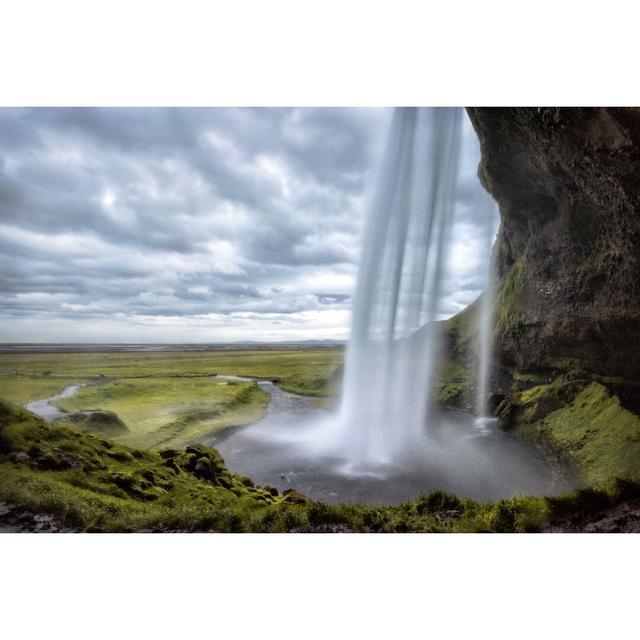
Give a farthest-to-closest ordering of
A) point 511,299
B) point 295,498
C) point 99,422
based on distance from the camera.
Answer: point 511,299 < point 99,422 < point 295,498

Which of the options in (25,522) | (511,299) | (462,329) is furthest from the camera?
(462,329)

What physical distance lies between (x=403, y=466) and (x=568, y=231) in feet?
24.7

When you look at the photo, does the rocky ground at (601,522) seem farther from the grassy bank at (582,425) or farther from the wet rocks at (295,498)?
the wet rocks at (295,498)

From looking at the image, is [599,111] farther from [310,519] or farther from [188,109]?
[310,519]

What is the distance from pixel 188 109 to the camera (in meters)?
5.89

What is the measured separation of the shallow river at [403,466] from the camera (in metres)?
6.48

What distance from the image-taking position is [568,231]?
→ 863 cm

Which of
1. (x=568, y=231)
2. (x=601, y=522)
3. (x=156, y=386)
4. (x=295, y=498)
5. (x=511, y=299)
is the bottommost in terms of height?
(x=295, y=498)

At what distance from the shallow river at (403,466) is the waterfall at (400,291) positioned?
3.20ft

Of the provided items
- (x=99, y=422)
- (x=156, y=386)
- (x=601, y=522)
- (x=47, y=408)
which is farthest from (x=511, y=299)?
(x=47, y=408)

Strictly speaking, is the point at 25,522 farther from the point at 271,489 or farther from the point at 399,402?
the point at 399,402

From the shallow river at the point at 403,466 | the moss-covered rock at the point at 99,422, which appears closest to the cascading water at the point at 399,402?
the shallow river at the point at 403,466

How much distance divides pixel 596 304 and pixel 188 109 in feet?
34.1
